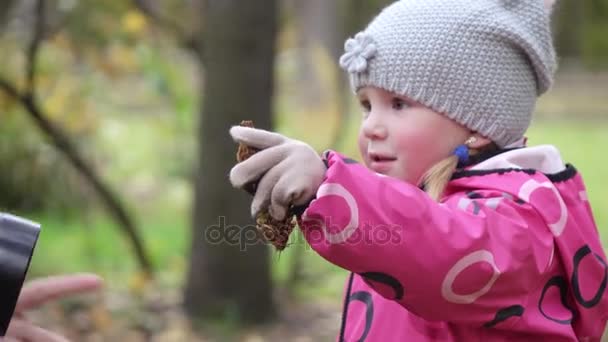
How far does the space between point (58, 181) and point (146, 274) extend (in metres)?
2.66

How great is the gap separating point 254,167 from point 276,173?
35mm

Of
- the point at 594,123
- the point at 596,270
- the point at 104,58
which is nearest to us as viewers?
the point at 596,270

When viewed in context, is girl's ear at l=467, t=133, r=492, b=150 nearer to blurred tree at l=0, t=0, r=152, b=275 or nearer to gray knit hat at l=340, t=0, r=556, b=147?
gray knit hat at l=340, t=0, r=556, b=147

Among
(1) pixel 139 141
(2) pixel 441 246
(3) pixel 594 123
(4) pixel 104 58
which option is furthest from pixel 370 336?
(3) pixel 594 123

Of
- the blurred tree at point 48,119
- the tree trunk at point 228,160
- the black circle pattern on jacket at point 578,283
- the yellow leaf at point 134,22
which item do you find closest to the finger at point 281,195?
the black circle pattern on jacket at point 578,283

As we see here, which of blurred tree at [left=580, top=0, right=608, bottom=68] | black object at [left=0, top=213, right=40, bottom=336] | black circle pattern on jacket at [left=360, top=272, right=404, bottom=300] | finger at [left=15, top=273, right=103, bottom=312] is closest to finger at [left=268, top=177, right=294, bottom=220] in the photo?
black circle pattern on jacket at [left=360, top=272, right=404, bottom=300]

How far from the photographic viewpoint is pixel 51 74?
666 cm

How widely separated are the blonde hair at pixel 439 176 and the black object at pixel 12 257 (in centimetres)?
72

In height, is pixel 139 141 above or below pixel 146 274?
below

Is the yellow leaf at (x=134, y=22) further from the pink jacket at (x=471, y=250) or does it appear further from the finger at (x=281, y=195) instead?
the finger at (x=281, y=195)

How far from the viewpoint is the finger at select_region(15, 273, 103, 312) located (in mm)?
1663

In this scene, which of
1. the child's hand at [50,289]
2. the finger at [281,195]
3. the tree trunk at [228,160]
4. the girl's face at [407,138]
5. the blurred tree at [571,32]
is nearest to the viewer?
the finger at [281,195]

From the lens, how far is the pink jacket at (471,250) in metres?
1.43

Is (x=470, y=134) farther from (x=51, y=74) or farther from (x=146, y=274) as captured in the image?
(x=51, y=74)
